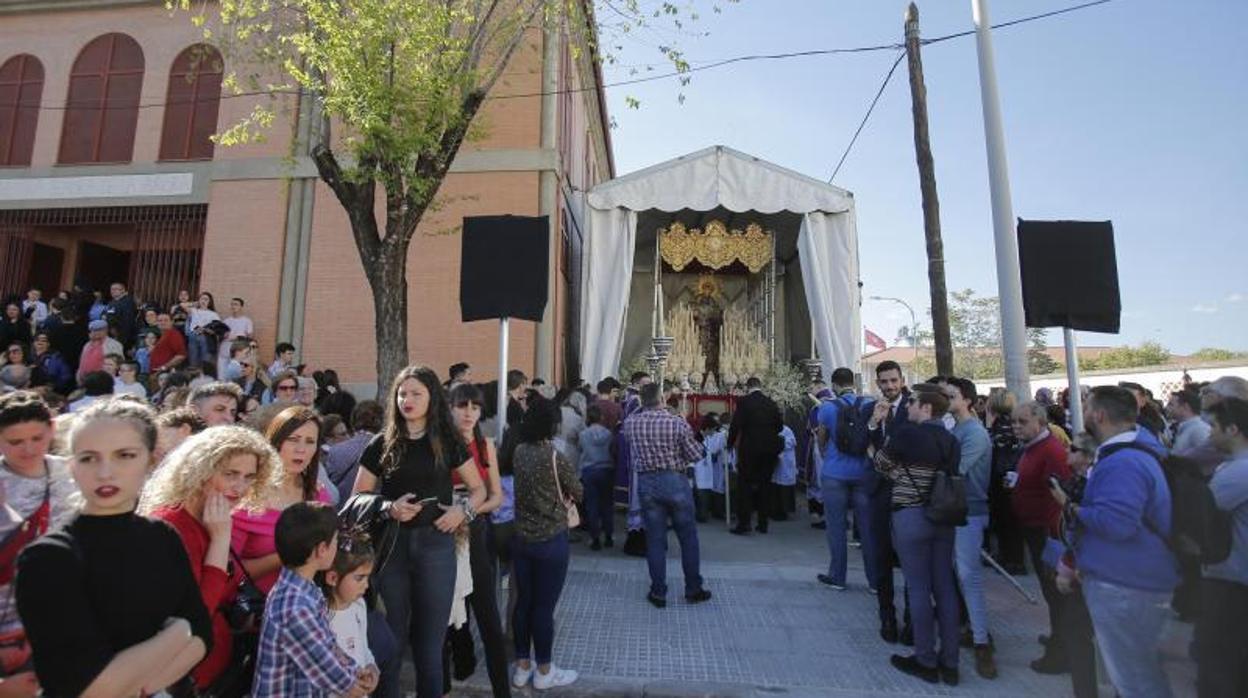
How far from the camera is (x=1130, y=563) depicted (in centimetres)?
320

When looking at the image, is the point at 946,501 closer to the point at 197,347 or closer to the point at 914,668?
the point at 914,668

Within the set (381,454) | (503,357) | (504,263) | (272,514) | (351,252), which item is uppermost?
(351,252)

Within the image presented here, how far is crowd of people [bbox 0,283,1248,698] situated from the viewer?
1.86m

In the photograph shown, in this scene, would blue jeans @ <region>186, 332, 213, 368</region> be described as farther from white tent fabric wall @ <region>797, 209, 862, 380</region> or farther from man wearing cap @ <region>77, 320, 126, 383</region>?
white tent fabric wall @ <region>797, 209, 862, 380</region>

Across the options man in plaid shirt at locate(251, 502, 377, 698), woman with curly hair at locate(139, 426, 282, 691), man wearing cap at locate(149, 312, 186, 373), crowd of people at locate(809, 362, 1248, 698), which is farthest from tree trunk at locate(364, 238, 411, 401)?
man in plaid shirt at locate(251, 502, 377, 698)

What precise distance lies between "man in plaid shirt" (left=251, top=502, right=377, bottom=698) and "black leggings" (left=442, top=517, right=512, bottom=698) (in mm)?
1469

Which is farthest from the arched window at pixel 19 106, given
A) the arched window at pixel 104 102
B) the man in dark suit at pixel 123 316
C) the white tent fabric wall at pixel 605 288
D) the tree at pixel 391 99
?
the white tent fabric wall at pixel 605 288

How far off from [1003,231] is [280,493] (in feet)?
22.6

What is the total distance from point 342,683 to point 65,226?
51.8 feet

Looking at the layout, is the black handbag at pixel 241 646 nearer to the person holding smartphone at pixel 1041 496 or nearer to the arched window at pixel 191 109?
the person holding smartphone at pixel 1041 496

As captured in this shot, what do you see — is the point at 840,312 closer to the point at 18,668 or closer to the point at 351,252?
the point at 351,252

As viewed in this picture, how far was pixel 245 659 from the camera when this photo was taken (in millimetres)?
2502

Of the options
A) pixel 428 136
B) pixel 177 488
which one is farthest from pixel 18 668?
pixel 428 136

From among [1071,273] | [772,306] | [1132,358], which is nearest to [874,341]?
[772,306]
